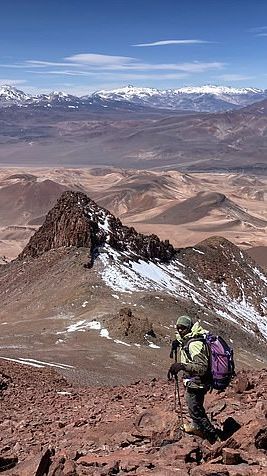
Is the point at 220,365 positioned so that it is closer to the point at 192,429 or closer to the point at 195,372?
the point at 195,372

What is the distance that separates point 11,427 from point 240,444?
16.2 feet

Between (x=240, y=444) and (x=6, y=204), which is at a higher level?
(x=240, y=444)

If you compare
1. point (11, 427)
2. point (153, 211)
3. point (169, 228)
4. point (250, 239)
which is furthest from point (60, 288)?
point (153, 211)

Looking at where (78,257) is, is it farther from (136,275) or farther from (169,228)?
(169,228)

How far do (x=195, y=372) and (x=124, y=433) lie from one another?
1.66 meters

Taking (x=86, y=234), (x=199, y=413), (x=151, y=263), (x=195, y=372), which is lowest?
(x=151, y=263)

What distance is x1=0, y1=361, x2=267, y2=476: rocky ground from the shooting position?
7.09 m

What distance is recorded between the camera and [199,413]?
27.8 ft

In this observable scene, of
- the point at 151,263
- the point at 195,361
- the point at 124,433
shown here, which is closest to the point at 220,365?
the point at 195,361

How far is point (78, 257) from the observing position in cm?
3966

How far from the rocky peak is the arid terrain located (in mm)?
44670

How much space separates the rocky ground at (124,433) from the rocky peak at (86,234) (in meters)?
27.0

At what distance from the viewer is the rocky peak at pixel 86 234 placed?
42250mm

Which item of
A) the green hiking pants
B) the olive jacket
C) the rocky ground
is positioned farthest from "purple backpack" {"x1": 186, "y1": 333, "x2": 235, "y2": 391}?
the rocky ground
